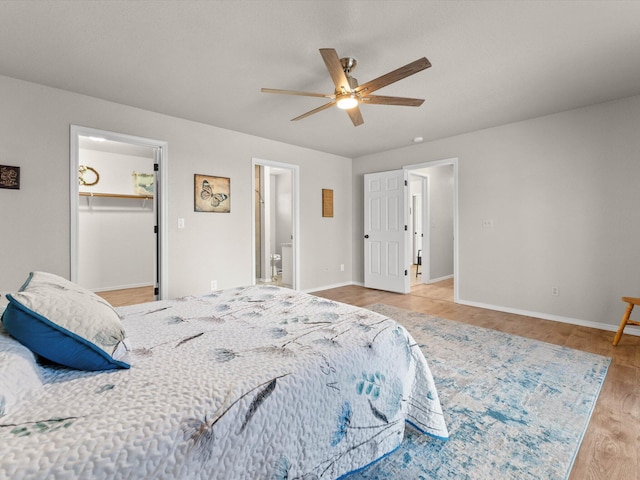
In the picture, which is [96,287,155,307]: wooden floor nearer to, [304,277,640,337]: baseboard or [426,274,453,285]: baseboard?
[304,277,640,337]: baseboard

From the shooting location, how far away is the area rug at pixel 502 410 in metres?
1.44

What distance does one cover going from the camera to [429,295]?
16.2 ft

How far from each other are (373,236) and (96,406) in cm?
498

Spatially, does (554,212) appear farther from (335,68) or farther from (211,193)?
(211,193)

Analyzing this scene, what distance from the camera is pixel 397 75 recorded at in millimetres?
2051

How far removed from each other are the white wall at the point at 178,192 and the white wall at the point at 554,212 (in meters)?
2.20

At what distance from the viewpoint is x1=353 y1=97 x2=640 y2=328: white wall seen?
323cm

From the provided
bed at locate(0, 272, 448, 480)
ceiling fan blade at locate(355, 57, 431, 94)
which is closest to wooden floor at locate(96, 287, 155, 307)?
bed at locate(0, 272, 448, 480)

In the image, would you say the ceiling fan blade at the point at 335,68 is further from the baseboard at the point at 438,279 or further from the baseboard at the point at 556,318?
the baseboard at the point at 438,279

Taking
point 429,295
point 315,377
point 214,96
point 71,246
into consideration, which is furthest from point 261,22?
point 429,295

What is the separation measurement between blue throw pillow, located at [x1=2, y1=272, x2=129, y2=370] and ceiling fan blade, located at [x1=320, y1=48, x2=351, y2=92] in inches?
72.3

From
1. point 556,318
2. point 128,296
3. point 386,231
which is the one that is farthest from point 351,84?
point 128,296

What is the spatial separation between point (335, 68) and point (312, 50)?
39 centimetres

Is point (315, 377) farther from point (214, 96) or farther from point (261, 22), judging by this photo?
point (214, 96)
